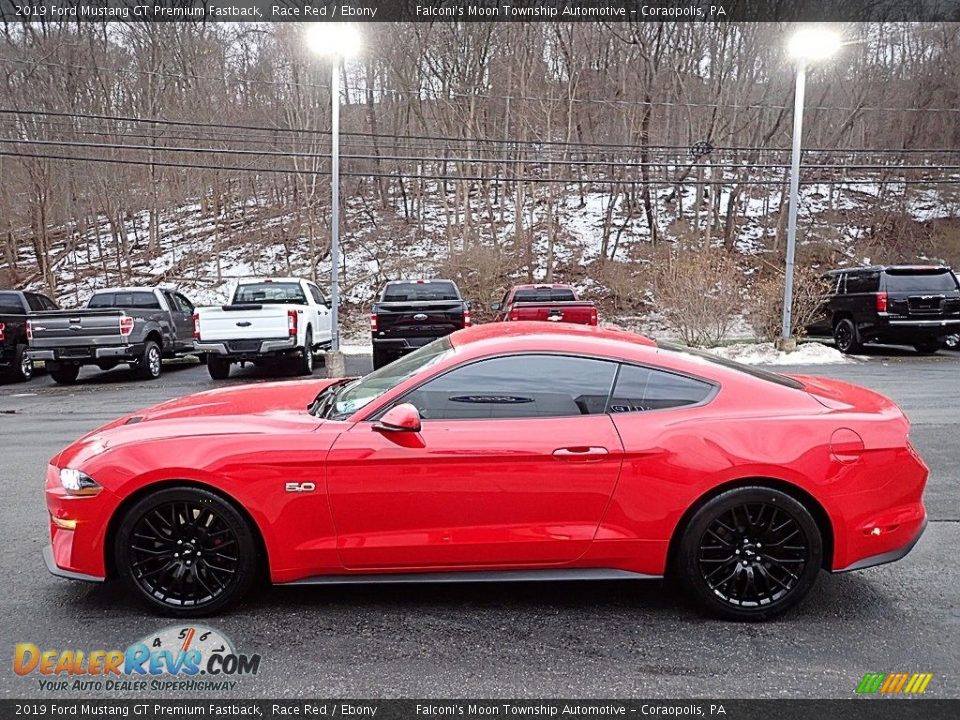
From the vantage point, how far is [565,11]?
90.6 feet

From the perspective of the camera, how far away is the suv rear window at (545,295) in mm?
15609

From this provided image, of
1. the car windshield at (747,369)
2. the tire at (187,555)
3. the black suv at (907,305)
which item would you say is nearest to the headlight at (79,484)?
the tire at (187,555)

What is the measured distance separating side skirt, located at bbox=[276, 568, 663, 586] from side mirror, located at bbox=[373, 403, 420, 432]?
→ 765 mm

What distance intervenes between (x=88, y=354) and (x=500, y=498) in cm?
1122

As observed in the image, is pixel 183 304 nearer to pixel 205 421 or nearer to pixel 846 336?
pixel 205 421

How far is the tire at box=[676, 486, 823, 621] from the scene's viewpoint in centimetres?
320

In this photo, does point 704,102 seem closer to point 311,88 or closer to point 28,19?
point 311,88

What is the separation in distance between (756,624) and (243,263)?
101 ft

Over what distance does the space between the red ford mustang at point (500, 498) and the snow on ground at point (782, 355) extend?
38.0 ft

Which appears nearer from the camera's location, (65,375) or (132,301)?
(65,375)

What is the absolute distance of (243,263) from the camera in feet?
101

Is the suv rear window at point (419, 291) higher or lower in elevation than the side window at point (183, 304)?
higher

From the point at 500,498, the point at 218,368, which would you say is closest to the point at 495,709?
the point at 500,498

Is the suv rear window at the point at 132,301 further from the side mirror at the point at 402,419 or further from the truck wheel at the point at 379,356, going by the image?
the side mirror at the point at 402,419
